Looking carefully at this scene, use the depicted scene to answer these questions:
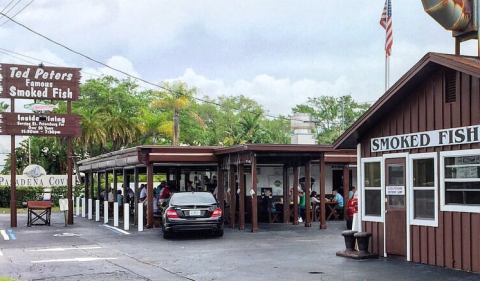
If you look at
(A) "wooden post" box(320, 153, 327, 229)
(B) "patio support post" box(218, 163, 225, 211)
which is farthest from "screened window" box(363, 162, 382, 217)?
(B) "patio support post" box(218, 163, 225, 211)

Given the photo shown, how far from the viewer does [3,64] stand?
2542 centimetres

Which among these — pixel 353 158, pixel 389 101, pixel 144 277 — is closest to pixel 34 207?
pixel 353 158

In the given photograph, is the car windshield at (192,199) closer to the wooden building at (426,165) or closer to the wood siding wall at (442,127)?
the wooden building at (426,165)

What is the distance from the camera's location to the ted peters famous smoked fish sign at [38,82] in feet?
83.8

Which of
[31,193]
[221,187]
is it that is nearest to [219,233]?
[221,187]

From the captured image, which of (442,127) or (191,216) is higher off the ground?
(442,127)

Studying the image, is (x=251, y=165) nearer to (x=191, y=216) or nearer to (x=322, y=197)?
(x=322, y=197)

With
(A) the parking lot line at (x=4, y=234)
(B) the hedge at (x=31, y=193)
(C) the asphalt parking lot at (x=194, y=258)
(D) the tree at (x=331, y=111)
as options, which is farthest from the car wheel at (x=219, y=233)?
(D) the tree at (x=331, y=111)

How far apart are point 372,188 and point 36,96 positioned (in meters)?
16.3

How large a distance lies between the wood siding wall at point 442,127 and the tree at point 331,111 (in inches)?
2550

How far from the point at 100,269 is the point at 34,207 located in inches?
540

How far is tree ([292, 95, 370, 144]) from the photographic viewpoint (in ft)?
261

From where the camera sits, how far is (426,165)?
43.0ft

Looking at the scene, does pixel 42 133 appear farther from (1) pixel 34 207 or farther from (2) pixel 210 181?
(2) pixel 210 181
